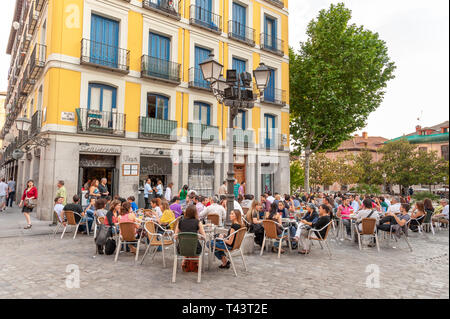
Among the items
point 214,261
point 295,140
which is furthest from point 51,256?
point 295,140

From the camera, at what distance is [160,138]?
15398 millimetres

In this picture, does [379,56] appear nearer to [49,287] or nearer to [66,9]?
[66,9]

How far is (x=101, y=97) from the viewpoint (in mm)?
14234

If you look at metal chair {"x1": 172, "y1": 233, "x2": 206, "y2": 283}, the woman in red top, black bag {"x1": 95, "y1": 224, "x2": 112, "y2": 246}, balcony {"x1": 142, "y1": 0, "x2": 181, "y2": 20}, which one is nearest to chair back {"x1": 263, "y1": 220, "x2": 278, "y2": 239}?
Answer: metal chair {"x1": 172, "y1": 233, "x2": 206, "y2": 283}

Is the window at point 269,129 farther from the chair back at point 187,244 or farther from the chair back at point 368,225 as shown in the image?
the chair back at point 187,244

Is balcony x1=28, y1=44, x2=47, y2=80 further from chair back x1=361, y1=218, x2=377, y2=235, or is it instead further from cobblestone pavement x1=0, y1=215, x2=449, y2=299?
chair back x1=361, y1=218, x2=377, y2=235

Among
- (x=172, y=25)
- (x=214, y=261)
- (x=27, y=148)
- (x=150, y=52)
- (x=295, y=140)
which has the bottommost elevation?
(x=214, y=261)

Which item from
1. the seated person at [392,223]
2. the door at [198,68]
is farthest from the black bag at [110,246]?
the door at [198,68]

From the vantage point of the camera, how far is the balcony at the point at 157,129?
1494cm

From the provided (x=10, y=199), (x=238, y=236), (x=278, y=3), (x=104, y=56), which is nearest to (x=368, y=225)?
(x=238, y=236)

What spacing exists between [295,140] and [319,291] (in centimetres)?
2024

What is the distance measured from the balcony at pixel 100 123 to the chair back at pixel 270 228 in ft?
31.0

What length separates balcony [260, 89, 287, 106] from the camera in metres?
20.5

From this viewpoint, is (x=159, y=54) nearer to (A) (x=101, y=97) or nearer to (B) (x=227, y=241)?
(A) (x=101, y=97)
